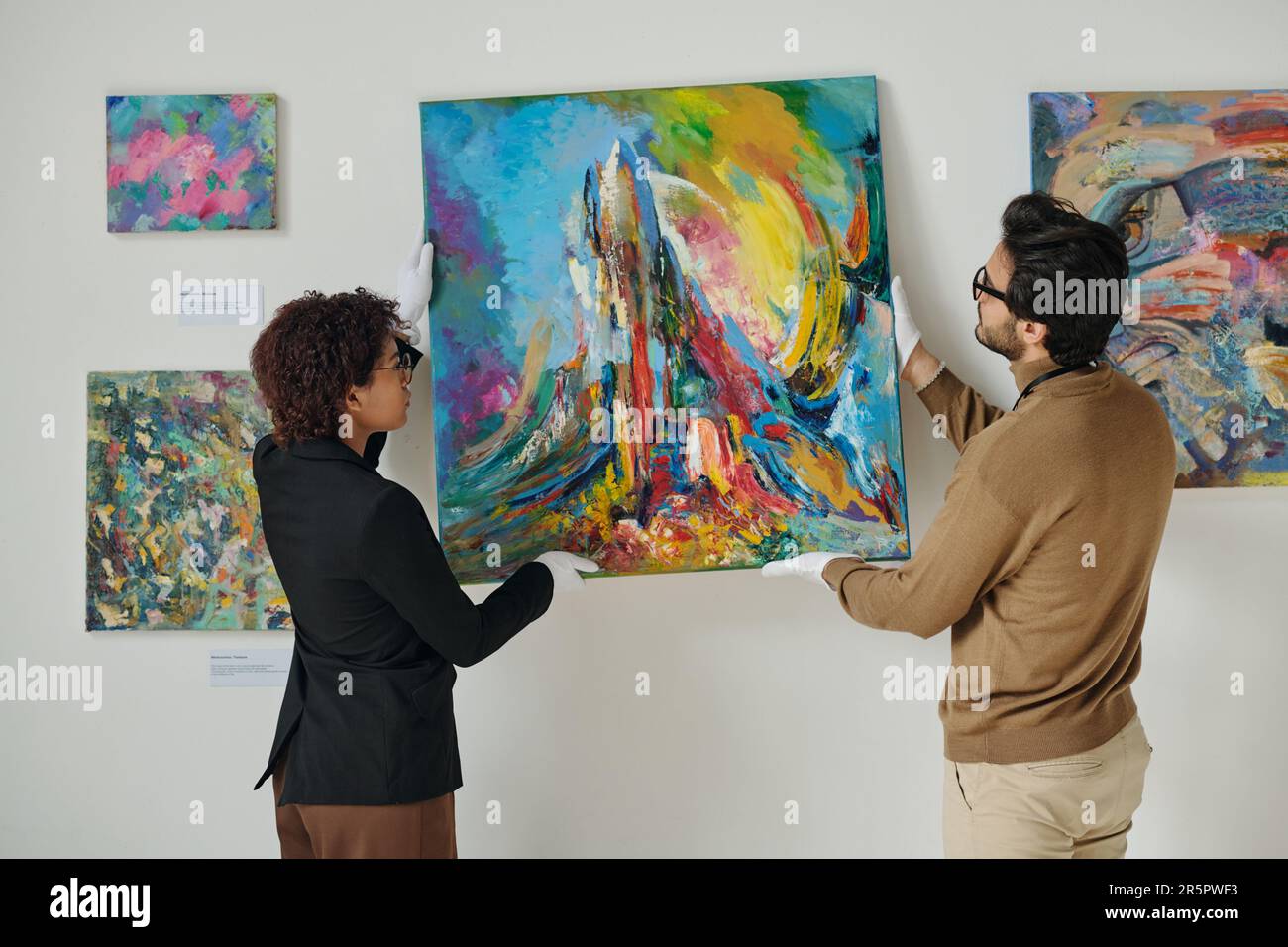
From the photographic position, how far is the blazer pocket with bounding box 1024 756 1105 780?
1481 millimetres

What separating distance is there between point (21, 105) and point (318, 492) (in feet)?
4.04

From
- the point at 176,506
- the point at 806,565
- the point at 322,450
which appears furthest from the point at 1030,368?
the point at 176,506

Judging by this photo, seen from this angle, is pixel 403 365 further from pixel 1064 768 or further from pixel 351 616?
pixel 1064 768

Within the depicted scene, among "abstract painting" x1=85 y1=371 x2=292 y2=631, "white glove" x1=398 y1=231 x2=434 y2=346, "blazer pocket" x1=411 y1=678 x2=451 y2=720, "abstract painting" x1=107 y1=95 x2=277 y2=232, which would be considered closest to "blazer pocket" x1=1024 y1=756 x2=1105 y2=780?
"blazer pocket" x1=411 y1=678 x2=451 y2=720

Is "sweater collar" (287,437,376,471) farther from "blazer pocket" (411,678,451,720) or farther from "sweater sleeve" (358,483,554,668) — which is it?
"blazer pocket" (411,678,451,720)

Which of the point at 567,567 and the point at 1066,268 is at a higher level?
the point at 1066,268

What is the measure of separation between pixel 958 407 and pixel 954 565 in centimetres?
51

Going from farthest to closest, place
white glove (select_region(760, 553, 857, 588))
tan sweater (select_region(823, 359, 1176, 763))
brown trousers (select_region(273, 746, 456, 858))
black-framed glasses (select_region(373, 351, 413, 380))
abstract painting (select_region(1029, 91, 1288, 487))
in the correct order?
abstract painting (select_region(1029, 91, 1288, 487)) < white glove (select_region(760, 553, 857, 588)) < black-framed glasses (select_region(373, 351, 413, 380)) < brown trousers (select_region(273, 746, 456, 858)) < tan sweater (select_region(823, 359, 1176, 763))

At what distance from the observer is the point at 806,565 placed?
181 cm

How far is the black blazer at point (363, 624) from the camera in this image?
4.85 feet

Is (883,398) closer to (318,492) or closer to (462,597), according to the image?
(462,597)

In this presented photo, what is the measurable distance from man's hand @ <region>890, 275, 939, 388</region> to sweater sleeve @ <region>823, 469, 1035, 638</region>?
0.43 metres

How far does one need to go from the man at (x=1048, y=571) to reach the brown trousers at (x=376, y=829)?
2.80 feet
